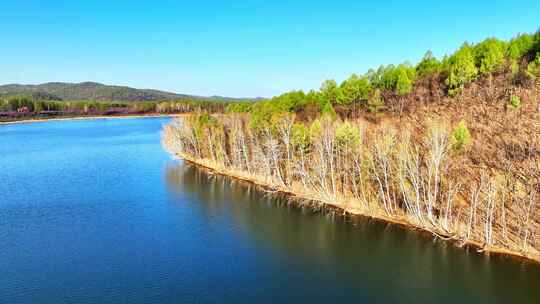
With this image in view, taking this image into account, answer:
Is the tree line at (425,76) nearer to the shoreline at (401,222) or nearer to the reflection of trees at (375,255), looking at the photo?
the shoreline at (401,222)

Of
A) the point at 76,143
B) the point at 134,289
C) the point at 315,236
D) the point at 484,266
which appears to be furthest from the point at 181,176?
the point at 76,143

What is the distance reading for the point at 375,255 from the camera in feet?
82.3

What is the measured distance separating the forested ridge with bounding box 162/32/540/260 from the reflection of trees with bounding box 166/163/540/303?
185 centimetres

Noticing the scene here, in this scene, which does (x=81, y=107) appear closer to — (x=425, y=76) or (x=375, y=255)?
(x=425, y=76)

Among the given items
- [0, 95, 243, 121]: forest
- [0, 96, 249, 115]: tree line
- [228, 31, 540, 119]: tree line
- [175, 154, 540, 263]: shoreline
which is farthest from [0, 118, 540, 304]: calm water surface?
[0, 96, 249, 115]: tree line

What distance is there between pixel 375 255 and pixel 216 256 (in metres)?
10.8

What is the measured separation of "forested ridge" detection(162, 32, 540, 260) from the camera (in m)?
26.3

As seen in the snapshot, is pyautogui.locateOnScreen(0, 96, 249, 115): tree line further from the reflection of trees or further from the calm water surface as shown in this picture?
the reflection of trees

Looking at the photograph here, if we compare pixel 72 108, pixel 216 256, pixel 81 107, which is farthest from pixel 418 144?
pixel 81 107

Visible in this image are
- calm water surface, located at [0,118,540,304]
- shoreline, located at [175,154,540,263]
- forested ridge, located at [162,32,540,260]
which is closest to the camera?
calm water surface, located at [0,118,540,304]

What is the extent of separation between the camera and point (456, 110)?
4694 centimetres

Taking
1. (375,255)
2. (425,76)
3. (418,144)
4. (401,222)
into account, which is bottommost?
(375,255)

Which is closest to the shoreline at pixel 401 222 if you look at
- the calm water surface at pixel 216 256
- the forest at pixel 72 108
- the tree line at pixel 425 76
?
the calm water surface at pixel 216 256

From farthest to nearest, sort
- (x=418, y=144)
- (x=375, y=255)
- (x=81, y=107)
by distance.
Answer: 1. (x=81, y=107)
2. (x=418, y=144)
3. (x=375, y=255)
